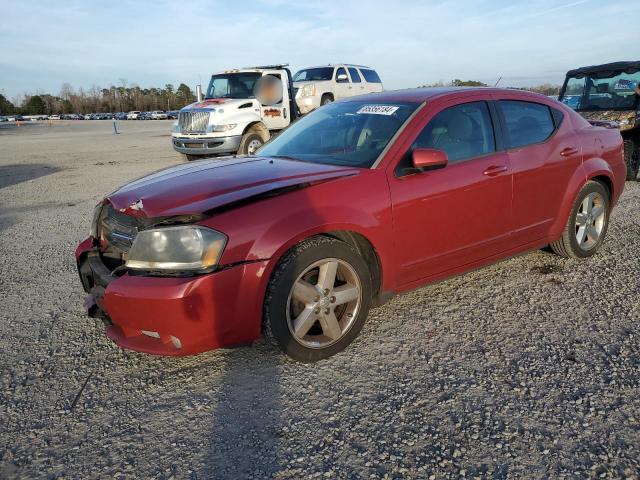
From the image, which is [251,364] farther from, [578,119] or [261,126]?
[261,126]

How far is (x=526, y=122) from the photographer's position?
4.34 m

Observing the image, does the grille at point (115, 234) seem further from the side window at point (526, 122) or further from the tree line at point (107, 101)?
the tree line at point (107, 101)

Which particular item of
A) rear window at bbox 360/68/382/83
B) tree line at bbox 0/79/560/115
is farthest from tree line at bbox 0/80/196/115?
rear window at bbox 360/68/382/83

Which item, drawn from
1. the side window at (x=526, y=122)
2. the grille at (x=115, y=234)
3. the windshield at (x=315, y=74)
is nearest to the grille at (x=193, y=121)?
the windshield at (x=315, y=74)

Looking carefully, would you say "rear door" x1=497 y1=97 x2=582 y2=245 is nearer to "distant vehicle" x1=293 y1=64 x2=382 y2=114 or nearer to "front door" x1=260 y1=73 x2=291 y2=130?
"front door" x1=260 y1=73 x2=291 y2=130

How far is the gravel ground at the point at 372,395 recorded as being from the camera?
2328 mm

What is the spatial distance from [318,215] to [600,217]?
11.0 ft

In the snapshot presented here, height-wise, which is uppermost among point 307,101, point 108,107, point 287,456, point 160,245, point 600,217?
point 108,107

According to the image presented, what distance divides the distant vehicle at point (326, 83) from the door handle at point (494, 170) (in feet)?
43.8

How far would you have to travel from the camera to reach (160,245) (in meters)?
2.86

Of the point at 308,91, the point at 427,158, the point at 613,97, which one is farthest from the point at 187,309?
the point at 308,91

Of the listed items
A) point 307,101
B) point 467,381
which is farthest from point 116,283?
point 307,101

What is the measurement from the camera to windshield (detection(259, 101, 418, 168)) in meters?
3.68

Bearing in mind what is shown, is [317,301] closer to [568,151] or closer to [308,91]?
[568,151]
